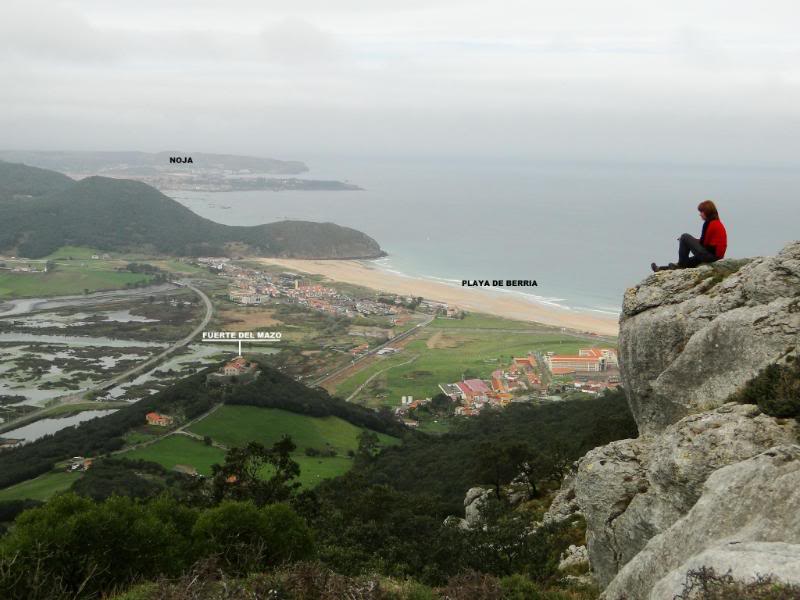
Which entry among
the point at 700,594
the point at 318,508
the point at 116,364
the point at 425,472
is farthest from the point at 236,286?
the point at 700,594

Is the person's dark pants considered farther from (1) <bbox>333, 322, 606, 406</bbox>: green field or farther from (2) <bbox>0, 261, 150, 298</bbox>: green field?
(2) <bbox>0, 261, 150, 298</bbox>: green field

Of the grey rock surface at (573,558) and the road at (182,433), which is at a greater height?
the grey rock surface at (573,558)

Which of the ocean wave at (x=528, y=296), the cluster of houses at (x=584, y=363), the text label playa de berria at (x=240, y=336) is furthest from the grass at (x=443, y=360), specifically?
the text label playa de berria at (x=240, y=336)

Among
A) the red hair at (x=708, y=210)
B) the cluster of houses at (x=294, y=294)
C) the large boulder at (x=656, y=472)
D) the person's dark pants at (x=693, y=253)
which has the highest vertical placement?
the red hair at (x=708, y=210)

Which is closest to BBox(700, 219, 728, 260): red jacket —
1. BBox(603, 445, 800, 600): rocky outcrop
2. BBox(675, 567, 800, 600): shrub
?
BBox(603, 445, 800, 600): rocky outcrop

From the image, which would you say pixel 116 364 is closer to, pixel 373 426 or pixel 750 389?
pixel 373 426

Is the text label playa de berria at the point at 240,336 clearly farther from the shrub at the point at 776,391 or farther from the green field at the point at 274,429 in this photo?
the shrub at the point at 776,391
